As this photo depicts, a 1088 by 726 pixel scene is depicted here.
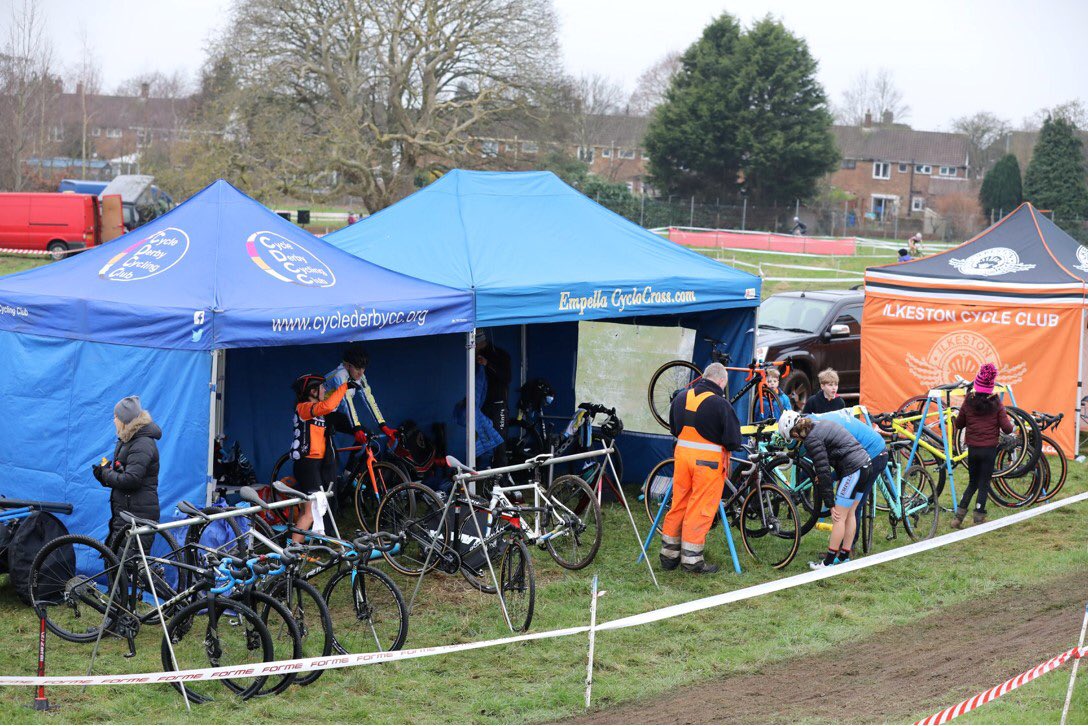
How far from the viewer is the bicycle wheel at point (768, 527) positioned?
9.45 metres

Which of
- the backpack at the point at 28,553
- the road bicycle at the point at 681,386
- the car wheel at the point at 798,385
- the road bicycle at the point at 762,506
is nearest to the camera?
the backpack at the point at 28,553

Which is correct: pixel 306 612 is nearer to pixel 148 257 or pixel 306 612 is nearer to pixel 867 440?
pixel 148 257

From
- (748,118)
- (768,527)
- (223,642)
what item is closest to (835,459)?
(768,527)

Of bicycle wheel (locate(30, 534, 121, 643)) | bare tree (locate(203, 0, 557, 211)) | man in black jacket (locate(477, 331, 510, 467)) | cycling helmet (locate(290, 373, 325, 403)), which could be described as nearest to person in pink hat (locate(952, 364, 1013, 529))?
man in black jacket (locate(477, 331, 510, 467))

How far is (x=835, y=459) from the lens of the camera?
29.8 feet

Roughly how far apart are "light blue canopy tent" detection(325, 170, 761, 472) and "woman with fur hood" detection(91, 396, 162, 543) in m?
3.00

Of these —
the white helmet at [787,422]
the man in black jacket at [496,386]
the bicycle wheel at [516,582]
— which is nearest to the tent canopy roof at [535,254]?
the man in black jacket at [496,386]

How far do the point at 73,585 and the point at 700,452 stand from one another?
16.0 feet

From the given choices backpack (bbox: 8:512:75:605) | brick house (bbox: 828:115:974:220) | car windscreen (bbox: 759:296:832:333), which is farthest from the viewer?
brick house (bbox: 828:115:974:220)

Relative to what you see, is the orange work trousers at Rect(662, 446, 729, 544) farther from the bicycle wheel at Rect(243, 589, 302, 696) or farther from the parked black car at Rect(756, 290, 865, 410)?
the parked black car at Rect(756, 290, 865, 410)

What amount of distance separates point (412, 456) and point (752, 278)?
4.23 meters

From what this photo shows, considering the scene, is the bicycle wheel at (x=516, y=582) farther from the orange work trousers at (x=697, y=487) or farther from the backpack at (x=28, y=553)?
the backpack at (x=28, y=553)

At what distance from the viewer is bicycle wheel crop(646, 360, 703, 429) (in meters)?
12.4

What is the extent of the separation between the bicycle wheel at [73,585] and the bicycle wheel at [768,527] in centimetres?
528
